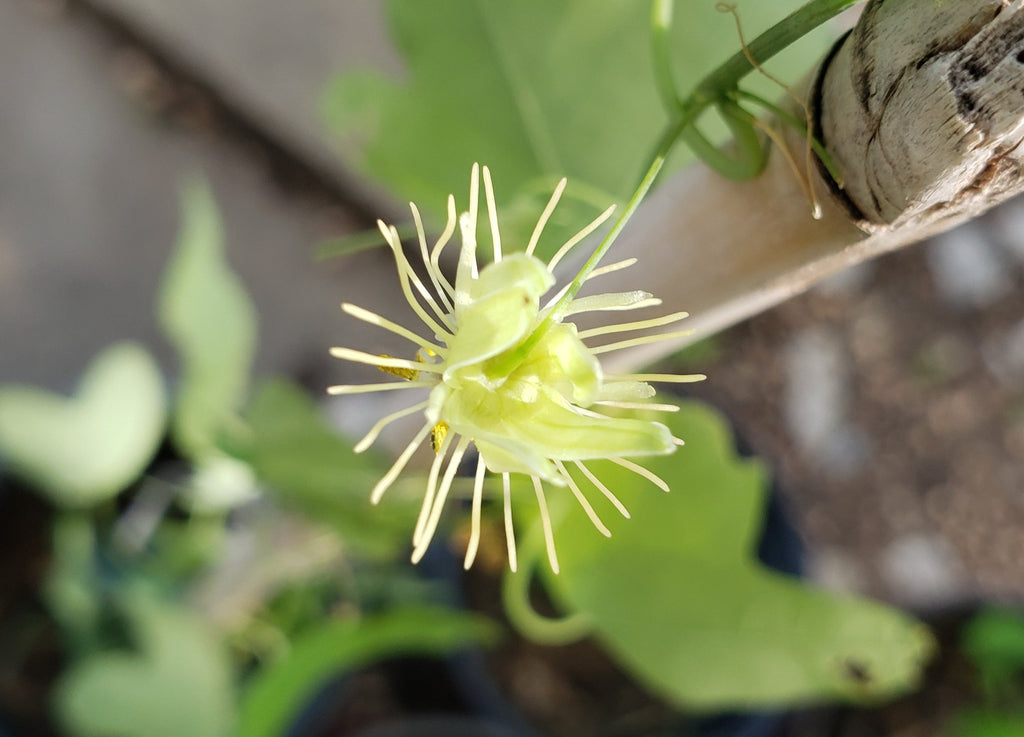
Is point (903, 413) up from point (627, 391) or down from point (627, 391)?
up

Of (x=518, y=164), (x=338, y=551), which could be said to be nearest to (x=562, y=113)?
(x=518, y=164)

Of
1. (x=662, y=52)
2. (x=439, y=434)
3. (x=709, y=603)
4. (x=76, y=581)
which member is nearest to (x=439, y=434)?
(x=439, y=434)

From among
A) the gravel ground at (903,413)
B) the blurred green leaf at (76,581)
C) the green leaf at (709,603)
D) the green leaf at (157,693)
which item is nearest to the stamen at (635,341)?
the green leaf at (709,603)

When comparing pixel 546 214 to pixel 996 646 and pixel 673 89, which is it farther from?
pixel 996 646

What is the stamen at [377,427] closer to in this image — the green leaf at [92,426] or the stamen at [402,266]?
the stamen at [402,266]

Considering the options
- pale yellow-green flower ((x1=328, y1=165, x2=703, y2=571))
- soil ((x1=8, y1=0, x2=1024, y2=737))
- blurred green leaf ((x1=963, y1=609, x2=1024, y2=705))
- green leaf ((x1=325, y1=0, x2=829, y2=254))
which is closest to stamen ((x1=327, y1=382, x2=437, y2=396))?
pale yellow-green flower ((x1=328, y1=165, x2=703, y2=571))

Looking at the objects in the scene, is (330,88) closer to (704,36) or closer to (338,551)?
(704,36)

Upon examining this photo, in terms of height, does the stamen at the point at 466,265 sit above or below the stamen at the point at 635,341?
above
